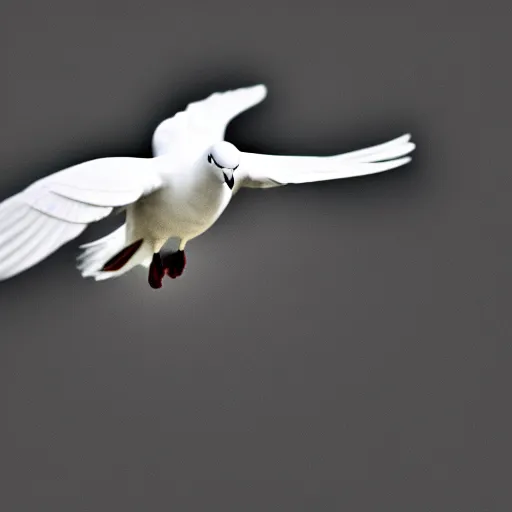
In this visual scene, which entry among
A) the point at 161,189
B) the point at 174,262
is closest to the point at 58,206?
the point at 161,189

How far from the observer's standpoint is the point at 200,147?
396 cm

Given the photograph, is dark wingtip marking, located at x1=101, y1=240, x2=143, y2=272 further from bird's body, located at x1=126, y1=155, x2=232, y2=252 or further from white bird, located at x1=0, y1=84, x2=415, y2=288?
bird's body, located at x1=126, y1=155, x2=232, y2=252

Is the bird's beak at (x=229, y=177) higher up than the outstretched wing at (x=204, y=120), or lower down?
lower down

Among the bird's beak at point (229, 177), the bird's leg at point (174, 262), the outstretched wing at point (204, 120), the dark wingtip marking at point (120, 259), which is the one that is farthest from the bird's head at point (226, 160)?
the bird's leg at point (174, 262)

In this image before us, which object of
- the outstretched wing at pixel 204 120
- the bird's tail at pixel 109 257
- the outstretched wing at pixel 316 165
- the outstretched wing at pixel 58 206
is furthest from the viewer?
the bird's tail at pixel 109 257

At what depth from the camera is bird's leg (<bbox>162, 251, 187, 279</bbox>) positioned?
4207 millimetres

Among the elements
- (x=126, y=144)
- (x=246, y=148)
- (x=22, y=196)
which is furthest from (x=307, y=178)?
(x=22, y=196)

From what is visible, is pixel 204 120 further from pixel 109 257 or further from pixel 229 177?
pixel 229 177

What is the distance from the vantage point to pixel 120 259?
163 inches

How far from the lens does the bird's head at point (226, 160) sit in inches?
142

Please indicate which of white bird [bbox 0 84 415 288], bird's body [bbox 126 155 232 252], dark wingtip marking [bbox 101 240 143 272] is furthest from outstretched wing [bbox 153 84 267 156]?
dark wingtip marking [bbox 101 240 143 272]

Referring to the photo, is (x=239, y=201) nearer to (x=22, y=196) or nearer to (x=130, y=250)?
(x=130, y=250)

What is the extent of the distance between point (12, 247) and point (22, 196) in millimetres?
154

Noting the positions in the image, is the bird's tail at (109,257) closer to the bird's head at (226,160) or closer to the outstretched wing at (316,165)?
the outstretched wing at (316,165)
